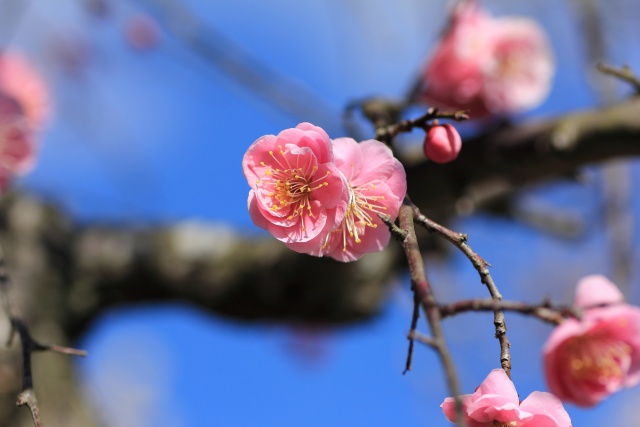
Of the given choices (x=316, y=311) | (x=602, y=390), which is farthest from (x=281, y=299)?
(x=602, y=390)

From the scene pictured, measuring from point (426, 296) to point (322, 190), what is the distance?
238mm

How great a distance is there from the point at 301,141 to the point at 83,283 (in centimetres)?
187

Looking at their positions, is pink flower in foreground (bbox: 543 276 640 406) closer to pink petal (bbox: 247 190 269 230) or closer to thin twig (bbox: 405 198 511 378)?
thin twig (bbox: 405 198 511 378)

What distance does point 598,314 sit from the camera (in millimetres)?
776

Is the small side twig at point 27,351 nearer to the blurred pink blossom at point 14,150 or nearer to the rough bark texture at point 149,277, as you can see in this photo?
the blurred pink blossom at point 14,150

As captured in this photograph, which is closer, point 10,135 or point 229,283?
point 10,135

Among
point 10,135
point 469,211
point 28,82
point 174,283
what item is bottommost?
point 10,135

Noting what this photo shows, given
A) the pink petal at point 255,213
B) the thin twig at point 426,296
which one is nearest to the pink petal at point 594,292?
the thin twig at point 426,296

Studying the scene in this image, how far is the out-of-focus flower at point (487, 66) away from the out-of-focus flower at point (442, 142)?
978 mm

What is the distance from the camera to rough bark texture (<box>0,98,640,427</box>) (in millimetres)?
2178

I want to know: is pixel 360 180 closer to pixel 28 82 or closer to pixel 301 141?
pixel 301 141

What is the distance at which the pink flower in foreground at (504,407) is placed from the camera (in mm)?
634

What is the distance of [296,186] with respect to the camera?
807 mm

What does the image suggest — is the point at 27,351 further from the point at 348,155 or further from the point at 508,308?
the point at 508,308
